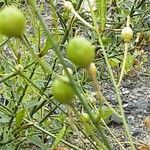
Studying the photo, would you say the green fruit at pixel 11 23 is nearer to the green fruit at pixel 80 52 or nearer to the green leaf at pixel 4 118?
the green fruit at pixel 80 52

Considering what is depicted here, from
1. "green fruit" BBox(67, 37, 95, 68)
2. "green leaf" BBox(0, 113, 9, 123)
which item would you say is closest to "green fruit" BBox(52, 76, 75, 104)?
"green fruit" BBox(67, 37, 95, 68)

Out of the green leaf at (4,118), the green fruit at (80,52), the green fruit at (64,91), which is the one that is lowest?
the green leaf at (4,118)

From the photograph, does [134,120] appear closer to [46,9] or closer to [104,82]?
[104,82]

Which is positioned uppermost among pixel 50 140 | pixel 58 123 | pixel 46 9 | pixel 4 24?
→ pixel 4 24

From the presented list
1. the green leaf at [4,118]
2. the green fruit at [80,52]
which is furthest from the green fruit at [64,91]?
the green leaf at [4,118]

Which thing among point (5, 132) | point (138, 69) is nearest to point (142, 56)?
point (138, 69)

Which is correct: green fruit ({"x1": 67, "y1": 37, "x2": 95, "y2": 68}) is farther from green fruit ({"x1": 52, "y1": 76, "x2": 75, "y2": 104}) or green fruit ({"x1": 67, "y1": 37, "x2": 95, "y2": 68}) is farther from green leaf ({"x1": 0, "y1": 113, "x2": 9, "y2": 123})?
green leaf ({"x1": 0, "y1": 113, "x2": 9, "y2": 123})
